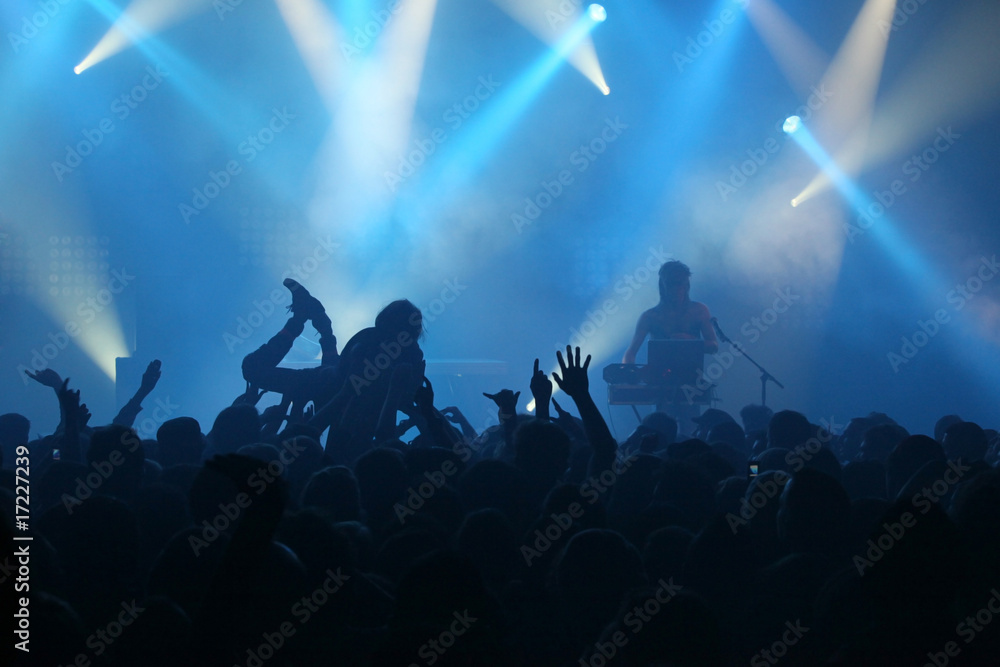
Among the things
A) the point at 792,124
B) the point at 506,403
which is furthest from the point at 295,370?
the point at 792,124

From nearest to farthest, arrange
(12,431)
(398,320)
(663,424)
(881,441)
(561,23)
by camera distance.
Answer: (881,441) → (12,431) → (398,320) → (663,424) → (561,23)

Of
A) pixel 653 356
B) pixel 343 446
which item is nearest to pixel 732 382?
pixel 653 356

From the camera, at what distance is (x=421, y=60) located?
536 inches

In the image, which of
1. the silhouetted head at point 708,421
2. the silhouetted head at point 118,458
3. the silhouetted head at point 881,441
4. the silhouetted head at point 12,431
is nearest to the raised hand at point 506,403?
the silhouetted head at point 118,458

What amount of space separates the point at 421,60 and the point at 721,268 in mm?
6197

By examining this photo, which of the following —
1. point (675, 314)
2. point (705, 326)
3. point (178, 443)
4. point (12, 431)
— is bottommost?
point (12, 431)

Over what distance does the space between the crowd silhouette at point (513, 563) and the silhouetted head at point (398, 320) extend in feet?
7.31

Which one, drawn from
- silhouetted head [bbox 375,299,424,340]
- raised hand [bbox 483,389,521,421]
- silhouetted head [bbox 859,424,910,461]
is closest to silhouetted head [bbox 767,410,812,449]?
silhouetted head [bbox 859,424,910,461]

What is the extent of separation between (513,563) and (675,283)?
25.6 ft

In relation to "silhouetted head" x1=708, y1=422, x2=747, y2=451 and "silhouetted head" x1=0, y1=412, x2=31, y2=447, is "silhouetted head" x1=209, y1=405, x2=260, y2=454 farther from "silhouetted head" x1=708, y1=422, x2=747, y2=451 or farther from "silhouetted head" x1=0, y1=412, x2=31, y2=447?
"silhouetted head" x1=708, y1=422, x2=747, y2=451

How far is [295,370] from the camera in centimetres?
645

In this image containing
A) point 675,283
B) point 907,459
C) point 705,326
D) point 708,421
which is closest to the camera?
point 907,459

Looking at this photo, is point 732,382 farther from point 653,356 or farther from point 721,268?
point 653,356

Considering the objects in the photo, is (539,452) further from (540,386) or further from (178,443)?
(178,443)
